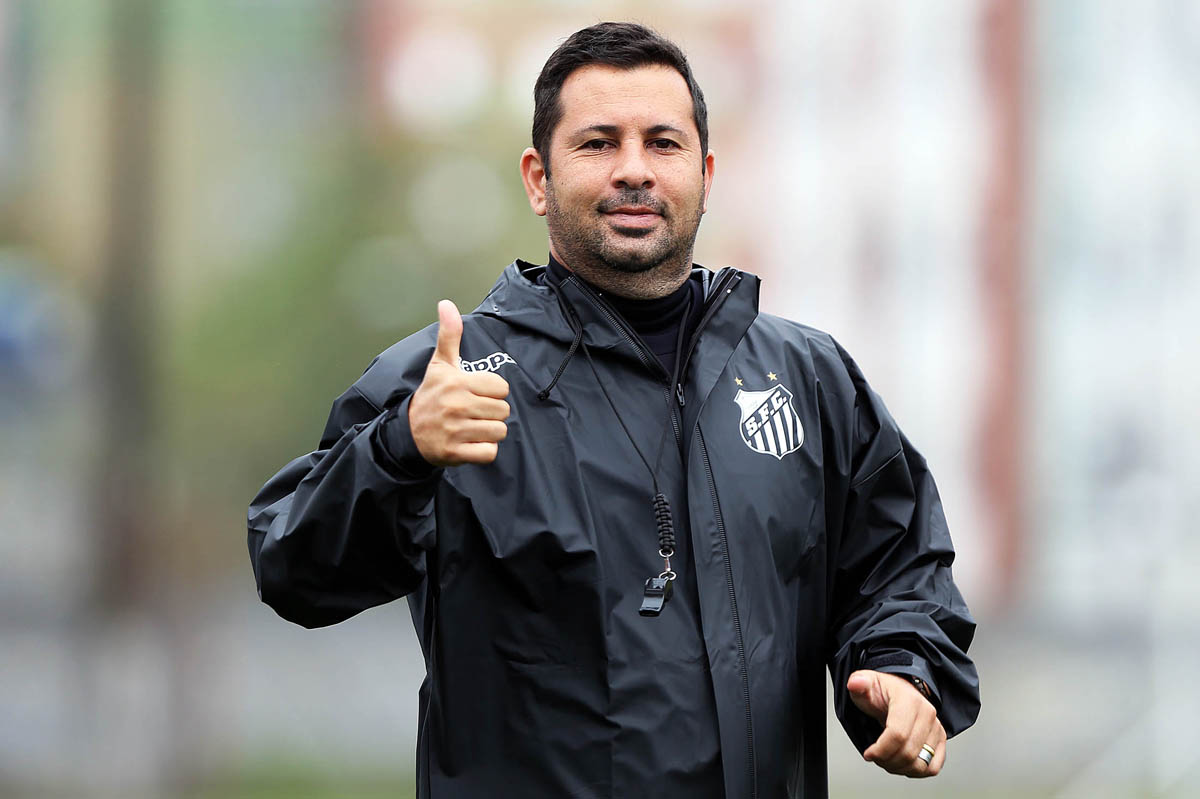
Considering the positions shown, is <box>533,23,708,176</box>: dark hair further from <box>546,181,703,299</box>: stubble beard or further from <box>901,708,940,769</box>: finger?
<box>901,708,940,769</box>: finger

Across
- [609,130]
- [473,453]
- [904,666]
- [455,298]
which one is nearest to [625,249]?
[609,130]

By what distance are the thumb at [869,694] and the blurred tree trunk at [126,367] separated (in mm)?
4108

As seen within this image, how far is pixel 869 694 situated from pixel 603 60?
93 centimetres

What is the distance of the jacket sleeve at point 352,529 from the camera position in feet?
5.28

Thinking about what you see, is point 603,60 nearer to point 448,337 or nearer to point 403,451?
point 448,337

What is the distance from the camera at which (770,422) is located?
1.95 meters

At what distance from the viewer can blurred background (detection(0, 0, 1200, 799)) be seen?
17.5ft

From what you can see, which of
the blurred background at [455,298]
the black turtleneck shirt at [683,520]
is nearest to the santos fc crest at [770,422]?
the black turtleneck shirt at [683,520]

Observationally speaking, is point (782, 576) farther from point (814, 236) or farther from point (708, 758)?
point (814, 236)

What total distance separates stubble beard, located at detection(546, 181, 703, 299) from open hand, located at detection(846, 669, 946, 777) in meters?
0.60

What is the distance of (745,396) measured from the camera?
1950 mm

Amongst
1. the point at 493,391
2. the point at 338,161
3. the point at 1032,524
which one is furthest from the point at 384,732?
the point at 493,391

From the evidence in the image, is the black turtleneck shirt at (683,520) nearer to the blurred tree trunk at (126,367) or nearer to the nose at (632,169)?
the nose at (632,169)

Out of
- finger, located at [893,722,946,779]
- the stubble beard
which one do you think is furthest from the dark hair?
finger, located at [893,722,946,779]
